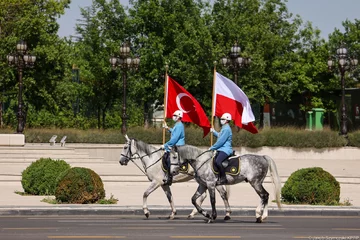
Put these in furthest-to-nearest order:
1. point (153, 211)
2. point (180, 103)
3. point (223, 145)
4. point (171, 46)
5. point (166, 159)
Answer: point (171, 46) → point (180, 103) → point (153, 211) → point (166, 159) → point (223, 145)

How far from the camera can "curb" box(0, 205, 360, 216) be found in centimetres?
2020

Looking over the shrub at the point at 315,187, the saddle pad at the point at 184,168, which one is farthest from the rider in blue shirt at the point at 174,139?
the shrub at the point at 315,187

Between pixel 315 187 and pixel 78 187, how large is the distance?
5.77m

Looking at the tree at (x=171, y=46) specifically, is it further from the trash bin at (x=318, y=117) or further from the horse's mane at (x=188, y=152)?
the horse's mane at (x=188, y=152)

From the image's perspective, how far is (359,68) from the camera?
250ft

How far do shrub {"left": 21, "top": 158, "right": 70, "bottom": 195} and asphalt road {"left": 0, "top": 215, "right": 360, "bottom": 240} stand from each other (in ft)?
16.7

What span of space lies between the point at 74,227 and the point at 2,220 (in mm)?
2256

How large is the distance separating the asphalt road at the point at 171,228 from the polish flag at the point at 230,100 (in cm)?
325

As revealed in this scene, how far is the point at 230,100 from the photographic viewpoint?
22.6 m

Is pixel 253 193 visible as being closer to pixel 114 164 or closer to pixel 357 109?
pixel 114 164

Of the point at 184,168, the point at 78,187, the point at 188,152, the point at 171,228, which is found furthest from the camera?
the point at 78,187

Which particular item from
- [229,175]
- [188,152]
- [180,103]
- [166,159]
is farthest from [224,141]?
[180,103]

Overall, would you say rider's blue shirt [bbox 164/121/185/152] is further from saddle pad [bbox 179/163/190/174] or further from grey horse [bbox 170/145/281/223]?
saddle pad [bbox 179/163/190/174]

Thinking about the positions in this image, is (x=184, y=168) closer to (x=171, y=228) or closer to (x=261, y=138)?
(x=171, y=228)
